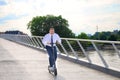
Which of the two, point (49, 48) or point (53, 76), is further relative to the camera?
point (49, 48)

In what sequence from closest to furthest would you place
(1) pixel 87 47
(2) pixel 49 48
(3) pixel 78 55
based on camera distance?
(2) pixel 49 48
(1) pixel 87 47
(3) pixel 78 55

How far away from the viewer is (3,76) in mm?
11914

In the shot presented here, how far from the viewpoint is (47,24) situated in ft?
491

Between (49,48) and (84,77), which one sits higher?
(49,48)

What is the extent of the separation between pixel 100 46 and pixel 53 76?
187 centimetres

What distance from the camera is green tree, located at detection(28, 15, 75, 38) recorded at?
144 meters

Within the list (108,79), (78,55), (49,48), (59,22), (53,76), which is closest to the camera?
(108,79)

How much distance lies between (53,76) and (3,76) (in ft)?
5.38

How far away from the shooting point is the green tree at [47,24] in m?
144

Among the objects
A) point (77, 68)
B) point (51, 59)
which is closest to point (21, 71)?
point (51, 59)

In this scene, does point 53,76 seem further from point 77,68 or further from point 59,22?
point 59,22

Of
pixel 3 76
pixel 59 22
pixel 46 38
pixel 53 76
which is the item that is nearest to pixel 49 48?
pixel 46 38

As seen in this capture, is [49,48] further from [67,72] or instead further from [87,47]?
[87,47]

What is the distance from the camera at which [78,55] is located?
16.8 m
